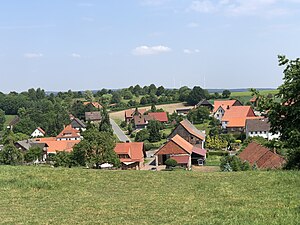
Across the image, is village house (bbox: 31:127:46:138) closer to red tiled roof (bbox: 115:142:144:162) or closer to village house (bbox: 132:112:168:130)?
village house (bbox: 132:112:168:130)

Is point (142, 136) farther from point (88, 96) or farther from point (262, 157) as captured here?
point (88, 96)

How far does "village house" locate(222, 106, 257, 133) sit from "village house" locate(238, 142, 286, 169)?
1472 inches

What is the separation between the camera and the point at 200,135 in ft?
196

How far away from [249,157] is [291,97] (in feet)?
61.2

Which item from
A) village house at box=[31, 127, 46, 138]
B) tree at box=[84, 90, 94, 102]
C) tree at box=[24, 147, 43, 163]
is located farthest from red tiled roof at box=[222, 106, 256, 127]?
tree at box=[84, 90, 94, 102]

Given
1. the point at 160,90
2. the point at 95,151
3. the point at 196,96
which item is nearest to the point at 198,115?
the point at 196,96

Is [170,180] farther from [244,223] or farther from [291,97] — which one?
[244,223]

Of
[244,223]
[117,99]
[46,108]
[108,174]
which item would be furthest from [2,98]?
[244,223]

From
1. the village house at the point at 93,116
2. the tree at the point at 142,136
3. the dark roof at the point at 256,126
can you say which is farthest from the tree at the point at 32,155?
the village house at the point at 93,116

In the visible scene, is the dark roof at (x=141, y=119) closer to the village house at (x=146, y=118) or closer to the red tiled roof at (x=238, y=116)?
the village house at (x=146, y=118)

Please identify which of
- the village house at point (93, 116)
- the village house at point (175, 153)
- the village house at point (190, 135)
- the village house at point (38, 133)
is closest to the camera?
the village house at point (175, 153)

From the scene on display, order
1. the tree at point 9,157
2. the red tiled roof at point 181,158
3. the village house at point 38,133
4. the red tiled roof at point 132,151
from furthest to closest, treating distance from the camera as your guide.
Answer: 1. the village house at point 38,133
2. the red tiled roof at point 132,151
3. the red tiled roof at point 181,158
4. the tree at point 9,157

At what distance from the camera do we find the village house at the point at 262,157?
28.2 m

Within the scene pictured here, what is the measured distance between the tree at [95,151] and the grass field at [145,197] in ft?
68.2
